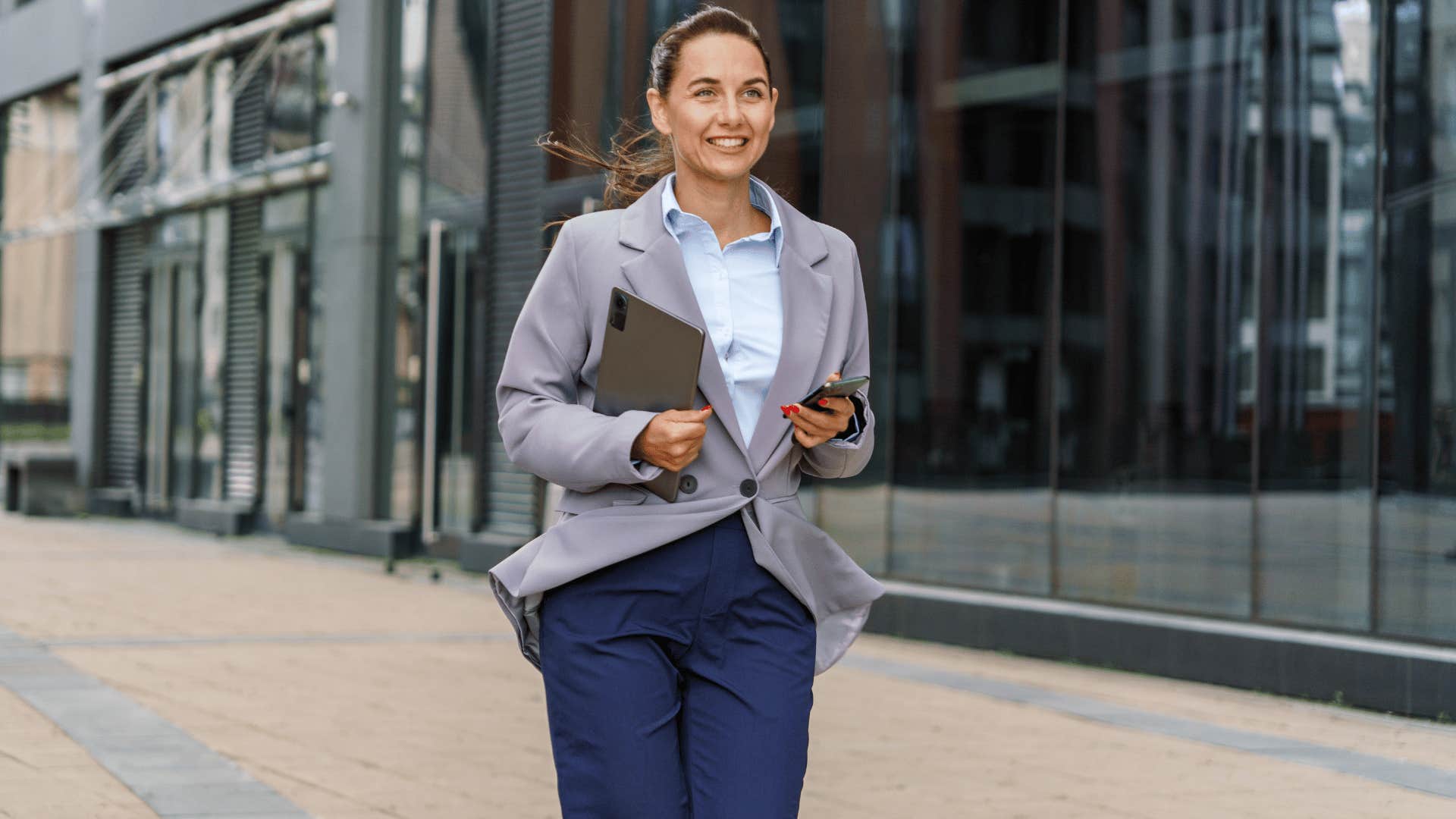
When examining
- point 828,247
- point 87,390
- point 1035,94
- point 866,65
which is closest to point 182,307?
point 87,390

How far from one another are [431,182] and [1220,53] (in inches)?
321

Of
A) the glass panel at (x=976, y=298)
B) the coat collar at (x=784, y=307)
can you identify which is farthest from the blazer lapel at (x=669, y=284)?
the glass panel at (x=976, y=298)

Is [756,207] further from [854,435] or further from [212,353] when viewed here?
[212,353]

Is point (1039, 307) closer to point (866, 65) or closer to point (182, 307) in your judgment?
point (866, 65)

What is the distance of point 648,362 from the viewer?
8.64 feet

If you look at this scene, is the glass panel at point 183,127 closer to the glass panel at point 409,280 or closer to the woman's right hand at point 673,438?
the glass panel at point 409,280

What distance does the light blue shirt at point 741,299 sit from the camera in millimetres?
2766

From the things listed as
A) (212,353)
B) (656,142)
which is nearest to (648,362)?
→ (656,142)

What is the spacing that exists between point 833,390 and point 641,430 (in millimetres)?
282

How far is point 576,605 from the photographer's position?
2689 millimetres

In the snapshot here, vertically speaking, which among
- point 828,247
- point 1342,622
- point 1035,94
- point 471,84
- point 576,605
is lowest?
point 1342,622

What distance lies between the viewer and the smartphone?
8.48 feet

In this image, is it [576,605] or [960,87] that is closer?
[576,605]

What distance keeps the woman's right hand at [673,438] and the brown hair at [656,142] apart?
0.51m
